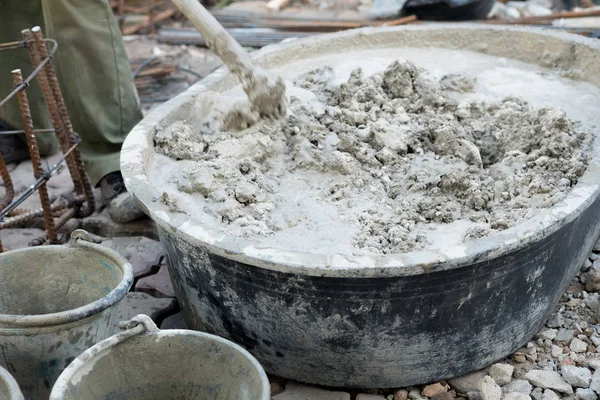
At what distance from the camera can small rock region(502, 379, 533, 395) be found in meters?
2.34

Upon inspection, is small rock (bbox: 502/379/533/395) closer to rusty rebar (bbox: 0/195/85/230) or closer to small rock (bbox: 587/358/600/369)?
small rock (bbox: 587/358/600/369)

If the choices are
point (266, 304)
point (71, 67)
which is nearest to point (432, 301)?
point (266, 304)

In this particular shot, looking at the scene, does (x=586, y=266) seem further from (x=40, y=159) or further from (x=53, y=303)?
(x=40, y=159)

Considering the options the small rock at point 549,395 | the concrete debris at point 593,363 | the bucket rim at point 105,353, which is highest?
the bucket rim at point 105,353

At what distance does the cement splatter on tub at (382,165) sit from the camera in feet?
7.76

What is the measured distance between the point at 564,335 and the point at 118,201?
207cm

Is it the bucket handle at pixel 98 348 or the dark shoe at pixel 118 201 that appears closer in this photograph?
the bucket handle at pixel 98 348

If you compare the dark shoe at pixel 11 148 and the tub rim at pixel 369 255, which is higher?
the tub rim at pixel 369 255

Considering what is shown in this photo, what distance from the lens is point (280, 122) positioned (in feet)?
9.57

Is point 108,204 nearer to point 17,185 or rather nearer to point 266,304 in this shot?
point 17,185

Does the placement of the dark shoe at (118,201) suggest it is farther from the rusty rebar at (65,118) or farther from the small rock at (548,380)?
the small rock at (548,380)

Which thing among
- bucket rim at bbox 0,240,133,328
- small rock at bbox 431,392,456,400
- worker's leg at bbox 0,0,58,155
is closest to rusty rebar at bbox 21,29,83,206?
worker's leg at bbox 0,0,58,155

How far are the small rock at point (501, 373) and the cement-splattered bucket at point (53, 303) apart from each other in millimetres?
1260

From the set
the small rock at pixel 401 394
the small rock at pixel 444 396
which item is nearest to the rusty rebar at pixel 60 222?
the small rock at pixel 401 394
